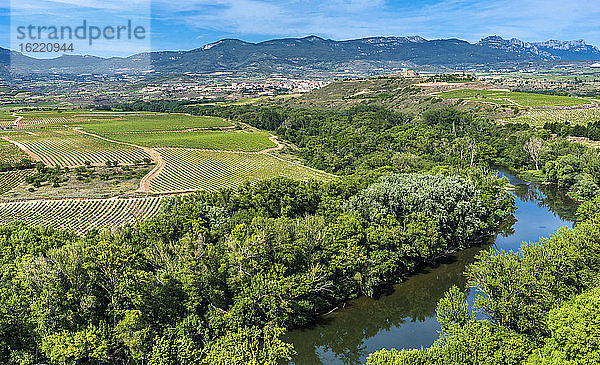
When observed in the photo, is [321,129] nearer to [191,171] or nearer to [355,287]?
[191,171]

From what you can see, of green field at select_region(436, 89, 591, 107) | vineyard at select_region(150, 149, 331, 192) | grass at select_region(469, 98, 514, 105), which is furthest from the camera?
grass at select_region(469, 98, 514, 105)

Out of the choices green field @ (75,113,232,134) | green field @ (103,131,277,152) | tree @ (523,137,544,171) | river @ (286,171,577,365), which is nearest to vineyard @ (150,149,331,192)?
green field @ (103,131,277,152)

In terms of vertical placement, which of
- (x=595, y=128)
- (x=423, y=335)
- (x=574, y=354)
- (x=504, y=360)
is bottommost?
(x=423, y=335)

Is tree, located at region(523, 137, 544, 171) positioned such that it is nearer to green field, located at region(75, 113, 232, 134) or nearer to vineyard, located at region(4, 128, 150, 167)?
vineyard, located at region(4, 128, 150, 167)

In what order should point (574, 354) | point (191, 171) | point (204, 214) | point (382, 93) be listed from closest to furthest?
point (574, 354) < point (204, 214) < point (191, 171) < point (382, 93)

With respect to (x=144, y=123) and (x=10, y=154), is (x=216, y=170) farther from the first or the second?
(x=144, y=123)

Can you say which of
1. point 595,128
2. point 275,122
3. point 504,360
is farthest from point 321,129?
point 504,360

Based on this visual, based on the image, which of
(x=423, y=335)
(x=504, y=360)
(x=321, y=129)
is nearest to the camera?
(x=504, y=360)
